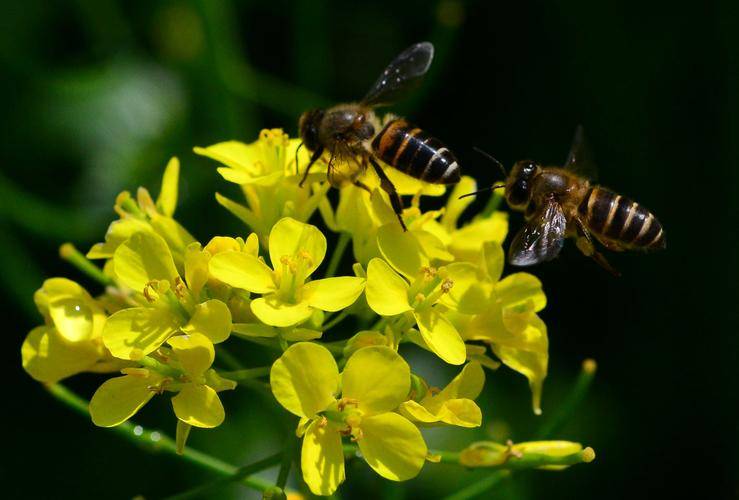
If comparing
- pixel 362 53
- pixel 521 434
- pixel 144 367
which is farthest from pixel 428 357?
pixel 144 367

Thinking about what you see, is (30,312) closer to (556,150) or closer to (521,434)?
(521,434)

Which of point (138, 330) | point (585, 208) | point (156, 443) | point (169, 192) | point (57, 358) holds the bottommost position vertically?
point (156, 443)

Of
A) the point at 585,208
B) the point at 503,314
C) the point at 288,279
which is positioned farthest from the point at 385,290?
the point at 585,208

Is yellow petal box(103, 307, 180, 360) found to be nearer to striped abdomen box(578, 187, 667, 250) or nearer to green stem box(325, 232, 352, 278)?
green stem box(325, 232, 352, 278)

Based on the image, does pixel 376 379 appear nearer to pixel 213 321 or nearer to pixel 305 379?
pixel 305 379

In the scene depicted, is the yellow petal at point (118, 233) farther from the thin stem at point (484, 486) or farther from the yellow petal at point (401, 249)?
the thin stem at point (484, 486)

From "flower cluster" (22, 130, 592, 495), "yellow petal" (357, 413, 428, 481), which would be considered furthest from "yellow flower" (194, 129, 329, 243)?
"yellow petal" (357, 413, 428, 481)
